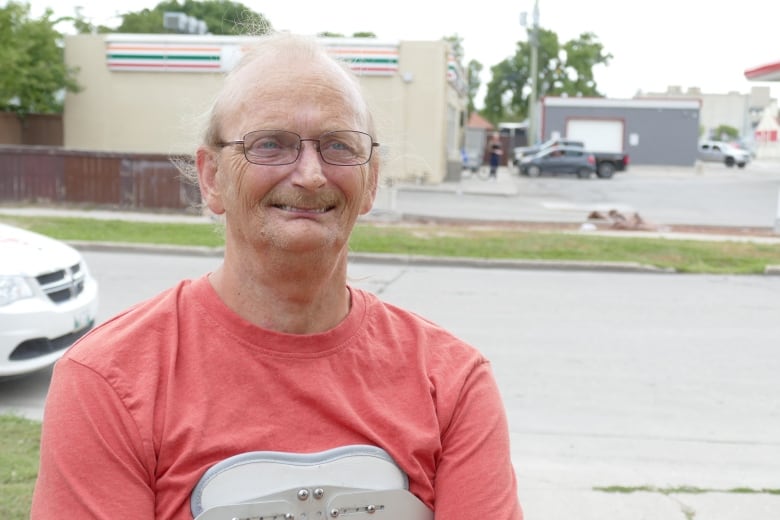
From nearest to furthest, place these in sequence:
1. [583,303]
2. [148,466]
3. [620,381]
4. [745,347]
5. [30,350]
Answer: [148,466]
[30,350]
[620,381]
[745,347]
[583,303]

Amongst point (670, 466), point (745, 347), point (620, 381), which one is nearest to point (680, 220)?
point (745, 347)

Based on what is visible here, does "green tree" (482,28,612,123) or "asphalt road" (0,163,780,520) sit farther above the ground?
"green tree" (482,28,612,123)

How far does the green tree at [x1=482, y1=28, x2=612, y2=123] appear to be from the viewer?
83.8m

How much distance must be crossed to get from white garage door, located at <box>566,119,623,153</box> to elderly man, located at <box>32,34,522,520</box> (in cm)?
5839

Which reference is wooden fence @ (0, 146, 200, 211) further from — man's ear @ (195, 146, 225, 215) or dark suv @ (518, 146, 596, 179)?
dark suv @ (518, 146, 596, 179)

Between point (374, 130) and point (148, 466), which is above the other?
point (374, 130)

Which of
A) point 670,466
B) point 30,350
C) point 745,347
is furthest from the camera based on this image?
point 745,347

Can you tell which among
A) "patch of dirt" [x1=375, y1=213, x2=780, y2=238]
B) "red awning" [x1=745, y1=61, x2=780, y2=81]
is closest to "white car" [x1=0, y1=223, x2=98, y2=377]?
"patch of dirt" [x1=375, y1=213, x2=780, y2=238]

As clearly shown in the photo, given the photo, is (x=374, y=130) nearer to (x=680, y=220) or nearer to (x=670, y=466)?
(x=670, y=466)

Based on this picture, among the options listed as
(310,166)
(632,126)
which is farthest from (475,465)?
(632,126)

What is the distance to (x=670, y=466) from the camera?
545 cm

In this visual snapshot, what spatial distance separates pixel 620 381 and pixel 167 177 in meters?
15.1

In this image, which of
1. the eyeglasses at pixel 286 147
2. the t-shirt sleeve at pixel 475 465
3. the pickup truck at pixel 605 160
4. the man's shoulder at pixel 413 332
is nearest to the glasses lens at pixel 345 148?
the eyeglasses at pixel 286 147

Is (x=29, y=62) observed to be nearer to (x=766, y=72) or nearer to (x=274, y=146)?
(x=766, y=72)
